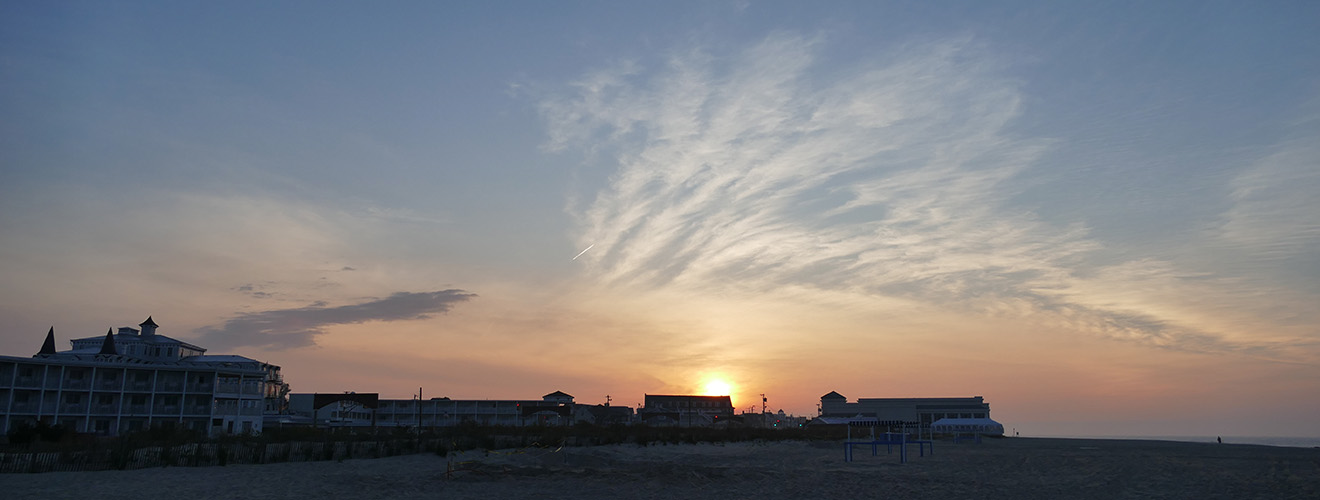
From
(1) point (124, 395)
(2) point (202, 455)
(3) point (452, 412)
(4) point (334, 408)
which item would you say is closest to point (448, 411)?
(3) point (452, 412)

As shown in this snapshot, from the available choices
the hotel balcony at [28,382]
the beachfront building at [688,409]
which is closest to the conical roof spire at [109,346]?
the hotel balcony at [28,382]

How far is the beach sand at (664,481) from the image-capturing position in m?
25.7

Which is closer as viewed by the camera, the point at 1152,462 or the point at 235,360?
the point at 1152,462

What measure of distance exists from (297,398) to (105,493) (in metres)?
103

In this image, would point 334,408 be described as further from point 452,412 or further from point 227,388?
point 227,388

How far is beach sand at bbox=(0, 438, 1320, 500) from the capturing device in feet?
84.2

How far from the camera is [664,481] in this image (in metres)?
31.0

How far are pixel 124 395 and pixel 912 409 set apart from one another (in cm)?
12345

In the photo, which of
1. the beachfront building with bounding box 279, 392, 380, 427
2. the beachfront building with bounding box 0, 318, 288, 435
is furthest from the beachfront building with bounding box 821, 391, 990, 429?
the beachfront building with bounding box 0, 318, 288, 435

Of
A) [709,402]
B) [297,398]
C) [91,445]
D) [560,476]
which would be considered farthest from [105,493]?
[709,402]

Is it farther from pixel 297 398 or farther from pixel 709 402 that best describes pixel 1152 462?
pixel 709 402

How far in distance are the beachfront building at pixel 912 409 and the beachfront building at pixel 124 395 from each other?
103 meters

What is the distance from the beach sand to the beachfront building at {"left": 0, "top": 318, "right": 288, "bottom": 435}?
2908 cm

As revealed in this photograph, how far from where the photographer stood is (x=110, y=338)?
8506 centimetres
